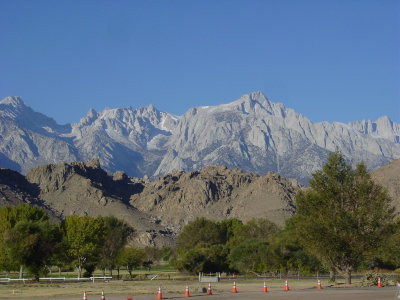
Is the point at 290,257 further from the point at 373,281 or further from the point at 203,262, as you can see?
the point at 373,281

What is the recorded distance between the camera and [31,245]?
9919 cm

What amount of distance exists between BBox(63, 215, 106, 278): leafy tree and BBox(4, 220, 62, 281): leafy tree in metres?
17.1

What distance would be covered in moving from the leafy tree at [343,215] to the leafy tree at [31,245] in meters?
44.5

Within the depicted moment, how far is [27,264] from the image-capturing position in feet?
330

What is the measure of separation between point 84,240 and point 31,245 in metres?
24.5

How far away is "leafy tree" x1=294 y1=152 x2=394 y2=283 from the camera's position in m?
70.0

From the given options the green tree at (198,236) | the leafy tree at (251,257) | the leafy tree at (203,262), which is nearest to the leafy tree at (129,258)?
the leafy tree at (203,262)

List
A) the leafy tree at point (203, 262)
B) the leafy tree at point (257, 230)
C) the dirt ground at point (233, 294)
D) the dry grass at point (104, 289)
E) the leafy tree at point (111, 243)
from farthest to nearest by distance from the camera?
the leafy tree at point (257, 230) < the leafy tree at point (203, 262) < the leafy tree at point (111, 243) < the dry grass at point (104, 289) < the dirt ground at point (233, 294)

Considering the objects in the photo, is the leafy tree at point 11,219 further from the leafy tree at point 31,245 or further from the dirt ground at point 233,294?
the dirt ground at point 233,294

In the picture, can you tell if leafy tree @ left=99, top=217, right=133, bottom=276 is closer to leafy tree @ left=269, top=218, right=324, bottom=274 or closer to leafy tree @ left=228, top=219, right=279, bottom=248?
leafy tree @ left=269, top=218, right=324, bottom=274

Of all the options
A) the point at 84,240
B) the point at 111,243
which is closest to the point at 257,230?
the point at 111,243

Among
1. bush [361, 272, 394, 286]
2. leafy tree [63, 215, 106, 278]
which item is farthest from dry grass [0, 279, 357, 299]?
leafy tree [63, 215, 106, 278]

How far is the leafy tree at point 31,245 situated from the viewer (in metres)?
98.8

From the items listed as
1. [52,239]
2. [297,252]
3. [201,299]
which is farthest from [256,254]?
[201,299]
